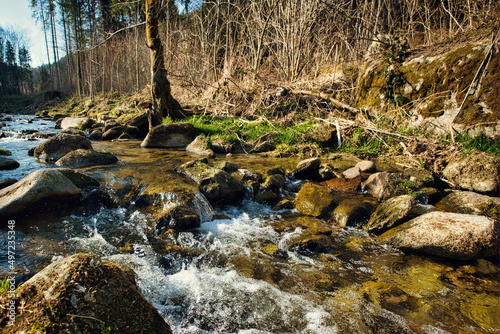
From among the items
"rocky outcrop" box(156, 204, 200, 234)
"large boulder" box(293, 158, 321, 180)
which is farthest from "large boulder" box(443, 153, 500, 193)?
"rocky outcrop" box(156, 204, 200, 234)

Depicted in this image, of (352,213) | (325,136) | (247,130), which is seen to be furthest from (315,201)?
(247,130)

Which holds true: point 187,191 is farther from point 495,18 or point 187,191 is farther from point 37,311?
point 495,18

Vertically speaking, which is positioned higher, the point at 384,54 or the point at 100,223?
the point at 384,54

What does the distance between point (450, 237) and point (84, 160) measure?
646 cm

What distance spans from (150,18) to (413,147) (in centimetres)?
835

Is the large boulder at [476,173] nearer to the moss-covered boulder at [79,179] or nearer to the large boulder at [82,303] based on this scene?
the large boulder at [82,303]

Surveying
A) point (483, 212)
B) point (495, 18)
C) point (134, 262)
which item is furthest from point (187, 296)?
point (495, 18)

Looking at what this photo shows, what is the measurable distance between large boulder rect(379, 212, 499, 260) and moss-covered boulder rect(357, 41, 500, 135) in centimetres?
342

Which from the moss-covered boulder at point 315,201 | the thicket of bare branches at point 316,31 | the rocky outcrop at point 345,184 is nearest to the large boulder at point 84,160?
the thicket of bare branches at point 316,31

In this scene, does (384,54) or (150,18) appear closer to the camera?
(384,54)

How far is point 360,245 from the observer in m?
3.48

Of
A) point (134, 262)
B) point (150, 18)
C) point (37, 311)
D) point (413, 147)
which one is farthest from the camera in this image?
point (150, 18)

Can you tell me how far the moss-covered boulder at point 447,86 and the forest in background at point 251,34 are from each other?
2.80 ft

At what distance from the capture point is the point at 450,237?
3.11 meters
